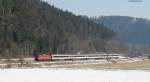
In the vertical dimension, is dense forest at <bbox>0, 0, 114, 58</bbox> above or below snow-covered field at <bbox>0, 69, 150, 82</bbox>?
above

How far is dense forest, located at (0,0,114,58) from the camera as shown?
9731 cm

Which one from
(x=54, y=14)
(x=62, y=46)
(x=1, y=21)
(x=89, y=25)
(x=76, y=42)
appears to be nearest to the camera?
(x=1, y=21)

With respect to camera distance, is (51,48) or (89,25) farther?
(89,25)

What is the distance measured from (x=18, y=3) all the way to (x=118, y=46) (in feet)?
113

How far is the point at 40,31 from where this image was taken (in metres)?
115

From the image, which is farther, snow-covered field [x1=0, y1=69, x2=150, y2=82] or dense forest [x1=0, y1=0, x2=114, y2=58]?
dense forest [x1=0, y1=0, x2=114, y2=58]

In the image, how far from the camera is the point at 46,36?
117m

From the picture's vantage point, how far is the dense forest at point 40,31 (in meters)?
97.3

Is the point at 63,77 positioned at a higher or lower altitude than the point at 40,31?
lower

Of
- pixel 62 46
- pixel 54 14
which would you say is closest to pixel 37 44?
pixel 62 46

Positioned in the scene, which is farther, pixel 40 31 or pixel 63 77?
pixel 40 31

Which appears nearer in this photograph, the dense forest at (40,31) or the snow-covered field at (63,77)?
the snow-covered field at (63,77)

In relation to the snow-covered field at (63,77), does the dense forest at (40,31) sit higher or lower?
higher

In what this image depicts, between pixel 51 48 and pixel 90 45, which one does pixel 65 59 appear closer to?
pixel 51 48
